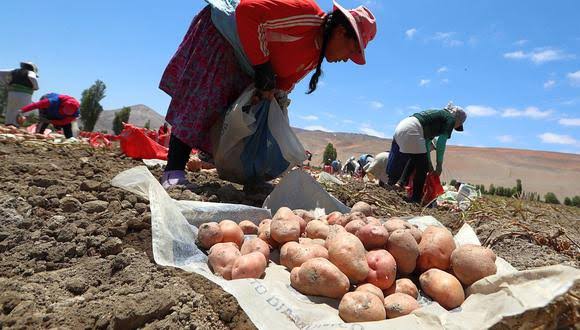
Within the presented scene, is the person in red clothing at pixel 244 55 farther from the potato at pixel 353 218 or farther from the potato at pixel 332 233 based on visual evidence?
the potato at pixel 332 233

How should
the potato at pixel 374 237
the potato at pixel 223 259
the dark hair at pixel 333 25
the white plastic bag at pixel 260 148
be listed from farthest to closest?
the white plastic bag at pixel 260 148 < the dark hair at pixel 333 25 < the potato at pixel 374 237 < the potato at pixel 223 259

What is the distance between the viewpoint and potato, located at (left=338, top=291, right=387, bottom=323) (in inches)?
43.0

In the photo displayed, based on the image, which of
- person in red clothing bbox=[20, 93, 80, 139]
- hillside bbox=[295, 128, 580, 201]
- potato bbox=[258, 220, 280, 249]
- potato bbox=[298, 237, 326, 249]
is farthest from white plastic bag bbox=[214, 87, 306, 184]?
hillside bbox=[295, 128, 580, 201]

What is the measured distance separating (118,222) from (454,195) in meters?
3.70

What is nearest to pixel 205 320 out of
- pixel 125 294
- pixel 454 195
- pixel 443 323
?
pixel 125 294

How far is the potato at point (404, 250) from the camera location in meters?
1.39

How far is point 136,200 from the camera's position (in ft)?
6.70

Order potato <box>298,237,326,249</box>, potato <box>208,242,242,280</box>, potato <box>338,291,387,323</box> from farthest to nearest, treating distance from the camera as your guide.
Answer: potato <box>298,237,326,249</box>, potato <box>208,242,242,280</box>, potato <box>338,291,387,323</box>

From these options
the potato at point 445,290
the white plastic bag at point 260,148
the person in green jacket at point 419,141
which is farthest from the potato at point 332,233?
the person in green jacket at point 419,141

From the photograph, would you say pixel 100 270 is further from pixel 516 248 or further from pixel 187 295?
pixel 516 248

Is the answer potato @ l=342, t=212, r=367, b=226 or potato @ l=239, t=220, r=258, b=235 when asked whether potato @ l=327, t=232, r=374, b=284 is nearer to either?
potato @ l=342, t=212, r=367, b=226

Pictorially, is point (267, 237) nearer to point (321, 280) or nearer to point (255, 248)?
point (255, 248)

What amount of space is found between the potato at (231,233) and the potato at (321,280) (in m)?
0.40

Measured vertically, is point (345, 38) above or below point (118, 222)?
above
